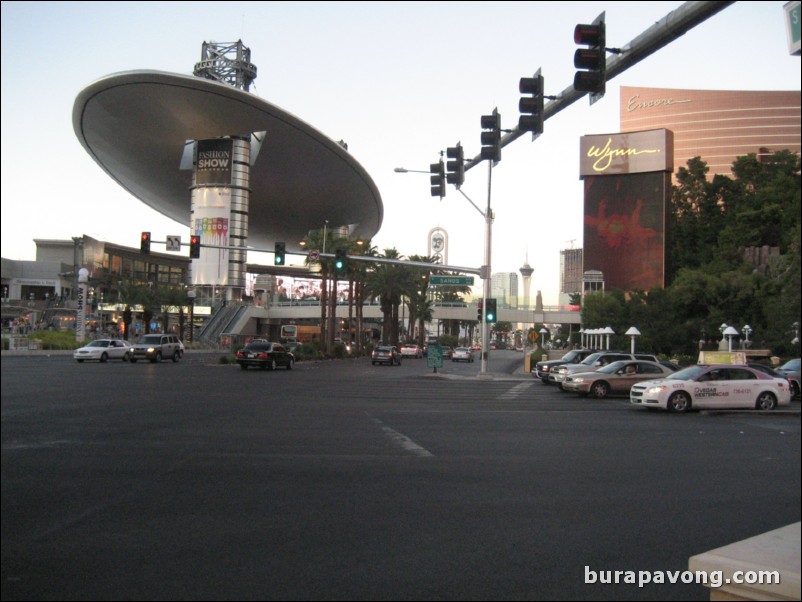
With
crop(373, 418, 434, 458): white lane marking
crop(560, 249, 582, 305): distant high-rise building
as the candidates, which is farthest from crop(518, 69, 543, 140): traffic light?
crop(560, 249, 582, 305): distant high-rise building

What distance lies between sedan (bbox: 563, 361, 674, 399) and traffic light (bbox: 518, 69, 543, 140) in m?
14.0

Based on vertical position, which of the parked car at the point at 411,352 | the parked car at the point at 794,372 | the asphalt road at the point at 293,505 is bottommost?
A: the parked car at the point at 411,352

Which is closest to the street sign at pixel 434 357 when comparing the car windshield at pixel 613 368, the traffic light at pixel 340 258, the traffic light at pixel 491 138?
the traffic light at pixel 340 258

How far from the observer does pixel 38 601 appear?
12.6ft

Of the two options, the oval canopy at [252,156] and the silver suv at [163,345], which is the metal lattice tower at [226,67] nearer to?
the oval canopy at [252,156]

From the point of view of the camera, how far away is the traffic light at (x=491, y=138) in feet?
47.7

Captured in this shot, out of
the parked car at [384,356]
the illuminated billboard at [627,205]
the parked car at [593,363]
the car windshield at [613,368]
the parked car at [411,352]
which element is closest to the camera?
the car windshield at [613,368]

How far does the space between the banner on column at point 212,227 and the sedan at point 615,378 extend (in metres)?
61.9

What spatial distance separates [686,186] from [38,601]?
108 meters

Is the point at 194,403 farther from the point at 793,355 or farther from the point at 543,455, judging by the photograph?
the point at 543,455

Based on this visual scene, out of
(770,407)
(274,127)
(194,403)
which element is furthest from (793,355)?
(274,127)

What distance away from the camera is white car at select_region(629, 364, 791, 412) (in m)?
18.7

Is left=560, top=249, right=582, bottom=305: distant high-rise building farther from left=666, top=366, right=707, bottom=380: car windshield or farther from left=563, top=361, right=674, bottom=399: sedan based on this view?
left=666, top=366, right=707, bottom=380: car windshield

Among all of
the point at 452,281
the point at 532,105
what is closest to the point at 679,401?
the point at 532,105
